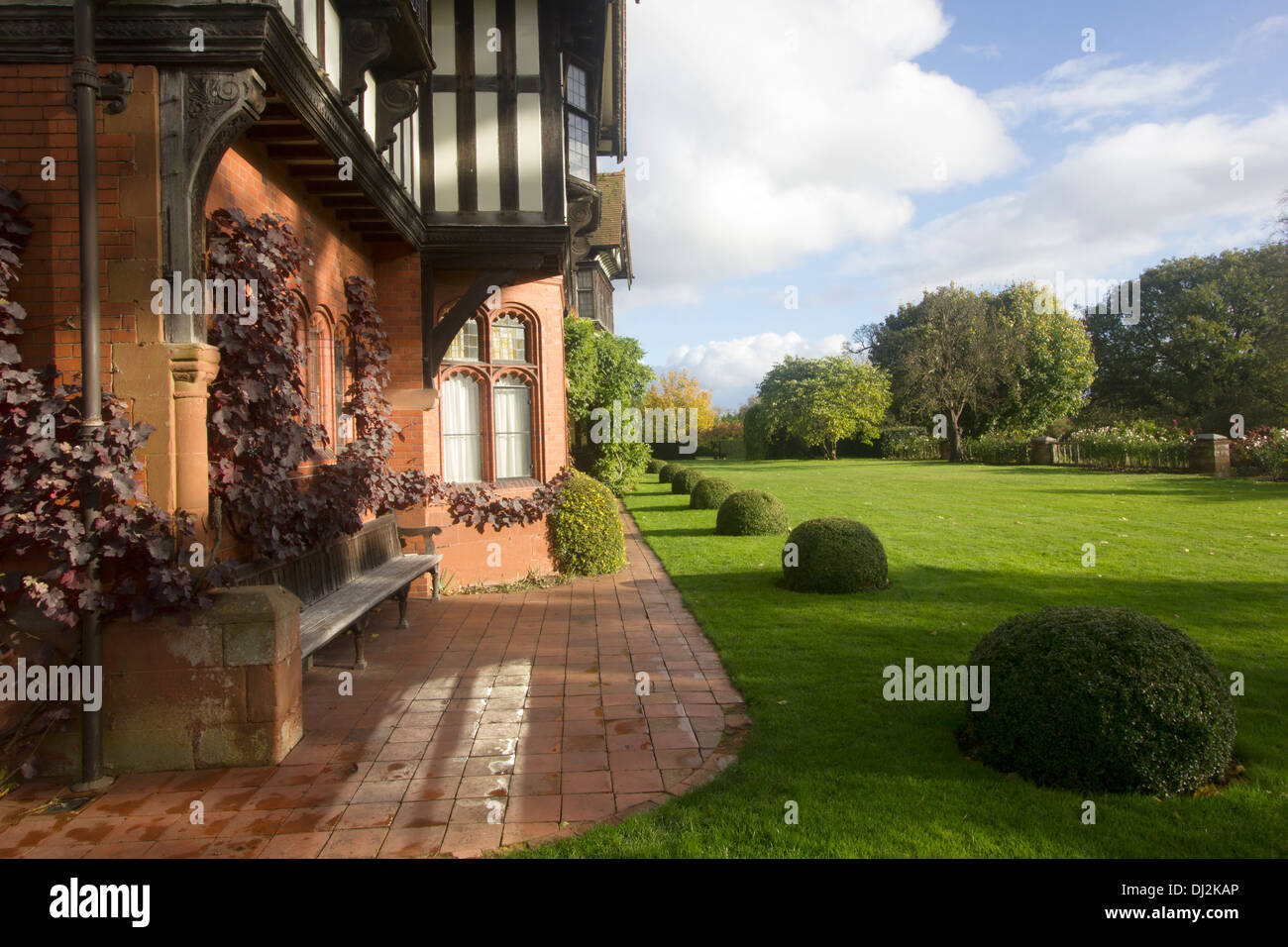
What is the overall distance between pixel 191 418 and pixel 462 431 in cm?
585

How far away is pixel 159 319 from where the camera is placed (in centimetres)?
458

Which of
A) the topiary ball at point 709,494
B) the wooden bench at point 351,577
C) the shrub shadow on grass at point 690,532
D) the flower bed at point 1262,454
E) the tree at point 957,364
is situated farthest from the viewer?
the tree at point 957,364

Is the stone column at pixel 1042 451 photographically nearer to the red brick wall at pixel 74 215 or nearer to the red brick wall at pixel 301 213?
the red brick wall at pixel 301 213

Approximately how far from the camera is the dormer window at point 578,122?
1373 centimetres

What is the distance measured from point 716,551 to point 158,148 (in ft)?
32.9

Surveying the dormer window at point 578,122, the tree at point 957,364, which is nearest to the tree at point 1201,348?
the tree at point 957,364

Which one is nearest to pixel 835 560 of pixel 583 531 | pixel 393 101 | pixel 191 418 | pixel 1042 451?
pixel 583 531

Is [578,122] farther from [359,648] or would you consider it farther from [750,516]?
[359,648]

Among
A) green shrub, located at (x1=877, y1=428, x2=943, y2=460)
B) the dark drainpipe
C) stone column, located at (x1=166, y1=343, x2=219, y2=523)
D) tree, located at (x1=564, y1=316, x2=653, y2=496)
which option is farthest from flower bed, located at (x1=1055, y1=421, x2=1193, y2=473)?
the dark drainpipe

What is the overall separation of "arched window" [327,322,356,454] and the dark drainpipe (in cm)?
378

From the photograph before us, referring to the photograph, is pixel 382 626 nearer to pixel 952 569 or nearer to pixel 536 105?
pixel 536 105

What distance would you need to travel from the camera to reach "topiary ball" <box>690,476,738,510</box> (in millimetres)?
20094

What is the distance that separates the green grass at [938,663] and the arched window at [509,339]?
3715 mm

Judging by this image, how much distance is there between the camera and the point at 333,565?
7.29 meters
